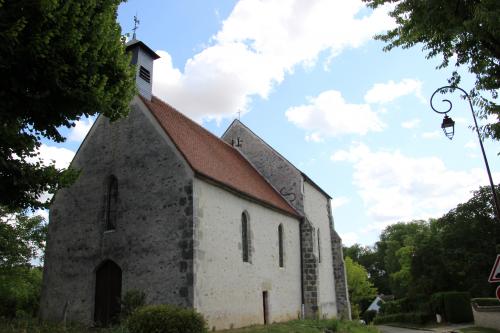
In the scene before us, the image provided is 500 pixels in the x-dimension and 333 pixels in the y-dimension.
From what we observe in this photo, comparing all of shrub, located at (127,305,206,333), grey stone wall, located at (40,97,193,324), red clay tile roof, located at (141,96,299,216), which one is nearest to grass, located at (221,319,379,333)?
grey stone wall, located at (40,97,193,324)

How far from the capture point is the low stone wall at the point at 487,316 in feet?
74.4

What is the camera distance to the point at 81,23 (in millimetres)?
9719

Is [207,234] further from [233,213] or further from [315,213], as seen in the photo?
[315,213]

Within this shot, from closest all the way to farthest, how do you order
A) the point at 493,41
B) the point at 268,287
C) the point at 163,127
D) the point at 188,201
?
1. the point at 493,41
2. the point at 188,201
3. the point at 163,127
4. the point at 268,287

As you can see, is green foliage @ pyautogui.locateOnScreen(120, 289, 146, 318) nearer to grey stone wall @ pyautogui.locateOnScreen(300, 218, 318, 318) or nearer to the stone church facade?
the stone church facade

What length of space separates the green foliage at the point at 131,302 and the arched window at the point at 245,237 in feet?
15.6

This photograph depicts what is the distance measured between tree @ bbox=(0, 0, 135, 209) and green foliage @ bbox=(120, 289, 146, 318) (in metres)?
3.91

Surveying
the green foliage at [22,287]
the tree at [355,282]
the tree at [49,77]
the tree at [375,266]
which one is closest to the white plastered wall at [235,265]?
the tree at [49,77]

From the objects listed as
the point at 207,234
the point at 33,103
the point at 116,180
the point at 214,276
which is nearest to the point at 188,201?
the point at 207,234

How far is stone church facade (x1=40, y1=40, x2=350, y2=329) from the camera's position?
14.2m

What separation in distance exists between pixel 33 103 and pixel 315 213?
18370 millimetres

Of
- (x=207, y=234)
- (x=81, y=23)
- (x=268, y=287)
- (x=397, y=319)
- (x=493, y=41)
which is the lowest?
(x=397, y=319)

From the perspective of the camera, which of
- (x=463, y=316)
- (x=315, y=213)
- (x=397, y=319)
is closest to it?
(x=315, y=213)

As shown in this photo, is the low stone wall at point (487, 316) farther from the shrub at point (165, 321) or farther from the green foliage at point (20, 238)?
the green foliage at point (20, 238)
